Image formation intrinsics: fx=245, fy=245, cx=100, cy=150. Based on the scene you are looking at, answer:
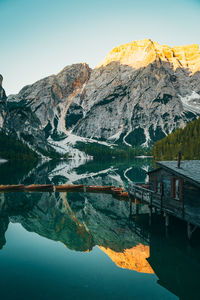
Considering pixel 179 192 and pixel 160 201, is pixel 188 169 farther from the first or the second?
pixel 160 201

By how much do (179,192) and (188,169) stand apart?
2708mm

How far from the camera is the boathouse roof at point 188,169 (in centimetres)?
2383

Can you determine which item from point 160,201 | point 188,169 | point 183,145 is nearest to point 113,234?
point 160,201

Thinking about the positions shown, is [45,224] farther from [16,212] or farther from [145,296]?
[145,296]

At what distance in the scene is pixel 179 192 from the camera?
86.0ft

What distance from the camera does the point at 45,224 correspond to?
112 ft

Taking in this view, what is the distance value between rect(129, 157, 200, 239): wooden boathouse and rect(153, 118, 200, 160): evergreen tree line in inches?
3009

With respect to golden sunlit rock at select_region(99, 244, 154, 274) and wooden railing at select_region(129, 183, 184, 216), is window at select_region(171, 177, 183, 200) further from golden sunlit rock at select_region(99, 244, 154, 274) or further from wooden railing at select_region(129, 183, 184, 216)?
golden sunlit rock at select_region(99, 244, 154, 274)

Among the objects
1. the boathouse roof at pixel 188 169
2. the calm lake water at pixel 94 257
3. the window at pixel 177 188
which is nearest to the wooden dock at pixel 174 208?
the window at pixel 177 188

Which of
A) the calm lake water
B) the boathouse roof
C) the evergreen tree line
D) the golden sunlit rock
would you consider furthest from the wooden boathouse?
the evergreen tree line

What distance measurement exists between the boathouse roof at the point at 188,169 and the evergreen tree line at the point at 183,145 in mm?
77650

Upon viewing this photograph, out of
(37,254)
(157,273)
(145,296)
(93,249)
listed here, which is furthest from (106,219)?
(145,296)

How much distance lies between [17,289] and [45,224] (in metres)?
16.3

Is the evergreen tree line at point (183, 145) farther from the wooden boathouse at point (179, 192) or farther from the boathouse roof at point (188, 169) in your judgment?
the boathouse roof at point (188, 169)
